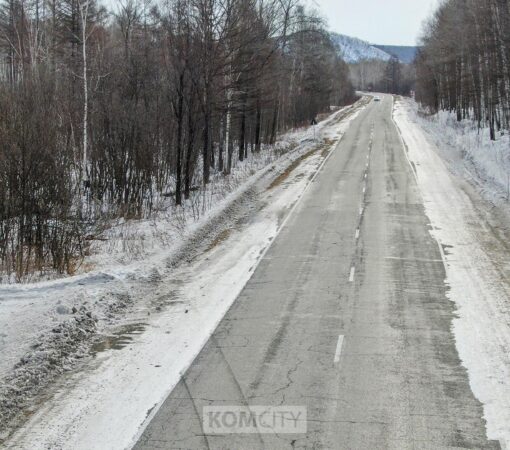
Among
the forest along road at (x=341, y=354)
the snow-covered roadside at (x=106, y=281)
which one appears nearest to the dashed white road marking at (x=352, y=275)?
the forest along road at (x=341, y=354)

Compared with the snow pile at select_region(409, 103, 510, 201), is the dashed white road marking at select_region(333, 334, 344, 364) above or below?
below

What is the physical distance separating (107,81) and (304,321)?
98.9 feet

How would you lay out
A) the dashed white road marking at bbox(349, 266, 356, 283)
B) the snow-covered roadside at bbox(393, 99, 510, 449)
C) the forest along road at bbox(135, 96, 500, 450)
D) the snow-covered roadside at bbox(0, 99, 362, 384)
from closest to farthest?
the forest along road at bbox(135, 96, 500, 450), the snow-covered roadside at bbox(393, 99, 510, 449), the snow-covered roadside at bbox(0, 99, 362, 384), the dashed white road marking at bbox(349, 266, 356, 283)

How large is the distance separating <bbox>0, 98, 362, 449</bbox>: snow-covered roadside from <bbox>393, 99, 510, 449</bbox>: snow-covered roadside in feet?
14.1

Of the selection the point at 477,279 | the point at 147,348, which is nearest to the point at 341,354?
the point at 147,348

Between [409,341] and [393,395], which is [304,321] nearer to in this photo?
[409,341]

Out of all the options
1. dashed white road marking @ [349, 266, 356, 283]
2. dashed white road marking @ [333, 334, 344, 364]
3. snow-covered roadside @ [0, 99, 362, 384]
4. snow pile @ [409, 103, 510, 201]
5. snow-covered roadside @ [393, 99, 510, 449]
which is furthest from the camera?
snow pile @ [409, 103, 510, 201]

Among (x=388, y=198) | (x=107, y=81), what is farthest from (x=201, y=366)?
(x=107, y=81)

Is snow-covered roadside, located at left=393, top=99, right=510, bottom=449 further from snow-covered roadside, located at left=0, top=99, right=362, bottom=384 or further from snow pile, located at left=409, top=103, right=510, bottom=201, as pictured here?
snow-covered roadside, located at left=0, top=99, right=362, bottom=384
